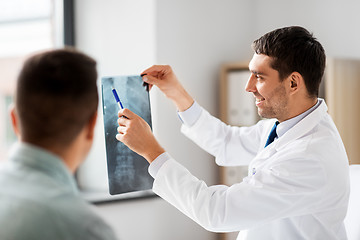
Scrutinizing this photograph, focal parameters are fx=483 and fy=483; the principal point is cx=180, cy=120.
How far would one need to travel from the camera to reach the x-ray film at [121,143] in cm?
153

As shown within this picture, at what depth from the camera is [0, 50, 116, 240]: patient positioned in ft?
2.35

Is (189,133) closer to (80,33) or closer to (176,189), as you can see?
(176,189)

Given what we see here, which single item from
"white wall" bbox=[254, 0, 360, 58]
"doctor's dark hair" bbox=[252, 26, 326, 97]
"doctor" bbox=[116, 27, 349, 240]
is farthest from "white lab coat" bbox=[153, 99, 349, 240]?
"white wall" bbox=[254, 0, 360, 58]

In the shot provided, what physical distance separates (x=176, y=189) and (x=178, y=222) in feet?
5.82

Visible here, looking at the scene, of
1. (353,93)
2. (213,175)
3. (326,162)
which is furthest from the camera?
(213,175)

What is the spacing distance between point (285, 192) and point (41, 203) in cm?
84

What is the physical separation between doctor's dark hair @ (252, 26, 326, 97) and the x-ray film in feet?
1.44

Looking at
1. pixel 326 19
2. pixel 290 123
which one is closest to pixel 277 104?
pixel 290 123

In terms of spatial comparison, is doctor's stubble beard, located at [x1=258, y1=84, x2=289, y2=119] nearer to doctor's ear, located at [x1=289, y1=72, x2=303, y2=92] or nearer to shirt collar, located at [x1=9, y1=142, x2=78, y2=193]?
doctor's ear, located at [x1=289, y1=72, x2=303, y2=92]

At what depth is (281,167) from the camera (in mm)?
1415

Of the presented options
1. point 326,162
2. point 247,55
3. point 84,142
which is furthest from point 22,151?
point 247,55

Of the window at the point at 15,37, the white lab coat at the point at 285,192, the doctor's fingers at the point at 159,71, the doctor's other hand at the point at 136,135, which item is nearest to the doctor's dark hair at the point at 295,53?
the white lab coat at the point at 285,192

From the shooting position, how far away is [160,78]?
5.74ft

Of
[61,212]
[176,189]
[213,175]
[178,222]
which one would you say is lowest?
[178,222]
